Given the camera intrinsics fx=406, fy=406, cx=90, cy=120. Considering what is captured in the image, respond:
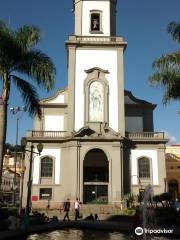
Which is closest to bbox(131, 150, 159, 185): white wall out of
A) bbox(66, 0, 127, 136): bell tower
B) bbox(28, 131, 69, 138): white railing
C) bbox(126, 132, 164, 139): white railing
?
bbox(126, 132, 164, 139): white railing

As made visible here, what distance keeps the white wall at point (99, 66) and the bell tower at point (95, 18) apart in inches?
103

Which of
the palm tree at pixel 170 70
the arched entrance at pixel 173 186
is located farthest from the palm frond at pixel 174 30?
the arched entrance at pixel 173 186

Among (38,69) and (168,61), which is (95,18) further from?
(38,69)

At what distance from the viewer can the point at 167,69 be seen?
26500mm

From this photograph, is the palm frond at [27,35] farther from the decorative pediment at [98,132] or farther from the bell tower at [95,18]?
the bell tower at [95,18]

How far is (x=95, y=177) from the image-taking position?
4469 cm

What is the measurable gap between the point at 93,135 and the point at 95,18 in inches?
572

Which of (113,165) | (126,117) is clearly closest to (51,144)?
(113,165)

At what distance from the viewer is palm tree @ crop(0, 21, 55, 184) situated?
20688 millimetres

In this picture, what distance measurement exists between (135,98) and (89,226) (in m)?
28.1

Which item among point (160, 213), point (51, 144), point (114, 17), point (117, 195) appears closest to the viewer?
point (160, 213)

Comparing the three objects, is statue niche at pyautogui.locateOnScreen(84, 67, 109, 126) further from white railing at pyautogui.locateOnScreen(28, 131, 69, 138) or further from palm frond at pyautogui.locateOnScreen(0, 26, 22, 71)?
palm frond at pyautogui.locateOnScreen(0, 26, 22, 71)

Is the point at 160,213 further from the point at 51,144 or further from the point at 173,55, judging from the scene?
the point at 51,144

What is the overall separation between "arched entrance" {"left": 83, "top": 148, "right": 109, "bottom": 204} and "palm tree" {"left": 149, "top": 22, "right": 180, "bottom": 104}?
713 inches
